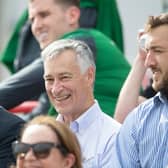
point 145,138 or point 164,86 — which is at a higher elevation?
point 164,86

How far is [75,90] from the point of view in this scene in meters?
7.16

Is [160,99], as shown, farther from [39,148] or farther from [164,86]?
[39,148]

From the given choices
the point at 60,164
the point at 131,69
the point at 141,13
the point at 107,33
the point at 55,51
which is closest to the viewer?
the point at 60,164

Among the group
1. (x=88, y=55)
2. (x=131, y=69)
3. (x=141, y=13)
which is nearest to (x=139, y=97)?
(x=131, y=69)

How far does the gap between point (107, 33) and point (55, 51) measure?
219cm

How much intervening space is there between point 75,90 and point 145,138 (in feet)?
2.06

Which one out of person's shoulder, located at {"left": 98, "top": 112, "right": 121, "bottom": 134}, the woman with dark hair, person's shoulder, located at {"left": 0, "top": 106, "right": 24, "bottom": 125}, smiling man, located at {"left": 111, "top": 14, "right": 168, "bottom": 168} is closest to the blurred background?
person's shoulder, located at {"left": 0, "top": 106, "right": 24, "bottom": 125}

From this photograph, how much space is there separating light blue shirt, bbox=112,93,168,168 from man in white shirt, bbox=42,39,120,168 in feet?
0.65

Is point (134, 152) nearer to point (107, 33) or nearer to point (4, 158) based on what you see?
point (4, 158)

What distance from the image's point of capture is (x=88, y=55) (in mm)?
7234

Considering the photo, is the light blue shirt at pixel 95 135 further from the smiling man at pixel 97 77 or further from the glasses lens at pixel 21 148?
the smiling man at pixel 97 77

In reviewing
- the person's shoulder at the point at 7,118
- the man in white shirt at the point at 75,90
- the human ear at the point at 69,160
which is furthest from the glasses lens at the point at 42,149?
the person's shoulder at the point at 7,118

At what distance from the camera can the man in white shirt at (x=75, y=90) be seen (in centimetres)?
712

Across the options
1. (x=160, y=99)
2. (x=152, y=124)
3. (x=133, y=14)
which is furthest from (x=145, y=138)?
(x=133, y=14)
